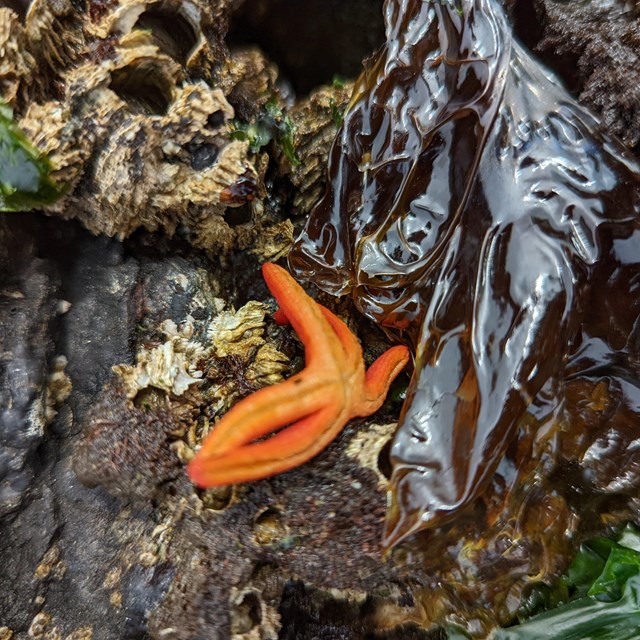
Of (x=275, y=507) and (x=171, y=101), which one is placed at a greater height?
(x=171, y=101)

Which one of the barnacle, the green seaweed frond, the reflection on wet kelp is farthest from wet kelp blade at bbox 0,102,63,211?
the reflection on wet kelp

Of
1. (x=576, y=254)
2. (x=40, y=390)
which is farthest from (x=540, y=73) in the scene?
(x=40, y=390)

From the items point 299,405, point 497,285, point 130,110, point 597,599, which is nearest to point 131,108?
point 130,110

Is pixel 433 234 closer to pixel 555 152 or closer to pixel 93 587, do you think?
pixel 555 152

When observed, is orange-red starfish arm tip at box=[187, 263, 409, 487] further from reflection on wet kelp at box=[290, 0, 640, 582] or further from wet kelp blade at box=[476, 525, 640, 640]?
wet kelp blade at box=[476, 525, 640, 640]

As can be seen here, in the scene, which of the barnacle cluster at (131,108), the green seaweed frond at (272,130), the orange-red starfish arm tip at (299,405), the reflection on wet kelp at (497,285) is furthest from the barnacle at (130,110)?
the reflection on wet kelp at (497,285)

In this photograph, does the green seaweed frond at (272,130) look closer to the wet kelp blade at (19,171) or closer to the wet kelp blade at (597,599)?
the wet kelp blade at (19,171)
